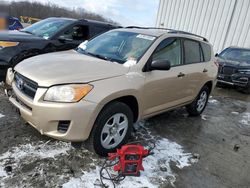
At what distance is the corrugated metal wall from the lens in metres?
Answer: 14.0

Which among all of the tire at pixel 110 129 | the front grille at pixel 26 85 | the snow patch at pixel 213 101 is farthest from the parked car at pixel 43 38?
the snow patch at pixel 213 101

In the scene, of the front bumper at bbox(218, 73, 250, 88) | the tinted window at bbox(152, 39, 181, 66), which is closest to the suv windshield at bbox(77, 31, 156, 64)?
the tinted window at bbox(152, 39, 181, 66)

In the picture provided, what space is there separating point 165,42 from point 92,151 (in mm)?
2029

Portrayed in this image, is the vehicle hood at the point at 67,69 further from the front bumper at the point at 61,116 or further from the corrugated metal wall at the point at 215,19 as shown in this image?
the corrugated metal wall at the point at 215,19

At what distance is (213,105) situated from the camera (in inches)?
275

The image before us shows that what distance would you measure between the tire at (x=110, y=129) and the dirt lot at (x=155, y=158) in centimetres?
20

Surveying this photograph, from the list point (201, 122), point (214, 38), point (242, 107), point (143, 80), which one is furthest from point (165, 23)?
point (143, 80)

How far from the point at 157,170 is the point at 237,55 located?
849 cm

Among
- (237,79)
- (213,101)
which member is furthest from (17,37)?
(237,79)

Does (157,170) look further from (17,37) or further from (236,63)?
(236,63)

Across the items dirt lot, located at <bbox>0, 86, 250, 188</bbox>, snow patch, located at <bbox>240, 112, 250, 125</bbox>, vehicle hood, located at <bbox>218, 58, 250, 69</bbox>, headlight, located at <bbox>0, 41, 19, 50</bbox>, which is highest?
headlight, located at <bbox>0, 41, 19, 50</bbox>

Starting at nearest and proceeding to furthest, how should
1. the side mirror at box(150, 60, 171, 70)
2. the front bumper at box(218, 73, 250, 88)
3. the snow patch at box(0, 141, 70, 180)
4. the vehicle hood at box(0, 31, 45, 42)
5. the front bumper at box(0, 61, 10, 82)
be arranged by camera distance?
the snow patch at box(0, 141, 70, 180) → the side mirror at box(150, 60, 171, 70) → the front bumper at box(0, 61, 10, 82) → the vehicle hood at box(0, 31, 45, 42) → the front bumper at box(218, 73, 250, 88)

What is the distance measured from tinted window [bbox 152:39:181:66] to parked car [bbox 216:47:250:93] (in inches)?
221

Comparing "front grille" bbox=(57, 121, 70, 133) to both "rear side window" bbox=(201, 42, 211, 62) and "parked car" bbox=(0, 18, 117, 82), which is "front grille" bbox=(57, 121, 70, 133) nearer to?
"parked car" bbox=(0, 18, 117, 82)
